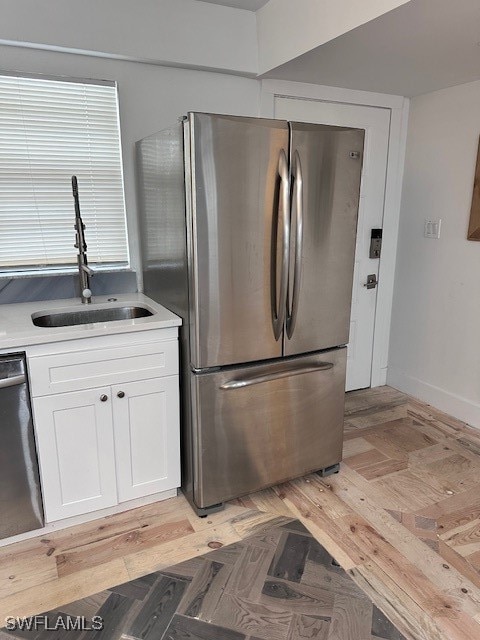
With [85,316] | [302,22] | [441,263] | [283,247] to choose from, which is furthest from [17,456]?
[441,263]

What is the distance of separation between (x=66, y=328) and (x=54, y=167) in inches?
37.3

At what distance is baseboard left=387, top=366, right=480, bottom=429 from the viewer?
2.95m

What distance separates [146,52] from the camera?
227 centimetres

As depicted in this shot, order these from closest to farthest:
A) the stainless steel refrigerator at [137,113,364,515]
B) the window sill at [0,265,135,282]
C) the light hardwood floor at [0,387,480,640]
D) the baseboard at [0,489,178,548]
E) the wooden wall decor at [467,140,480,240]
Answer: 1. the light hardwood floor at [0,387,480,640]
2. the stainless steel refrigerator at [137,113,364,515]
3. the baseboard at [0,489,178,548]
4. the window sill at [0,265,135,282]
5. the wooden wall decor at [467,140,480,240]

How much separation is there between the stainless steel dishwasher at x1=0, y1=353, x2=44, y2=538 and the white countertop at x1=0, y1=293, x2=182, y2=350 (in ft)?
0.28

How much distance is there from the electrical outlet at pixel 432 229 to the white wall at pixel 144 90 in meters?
1.44

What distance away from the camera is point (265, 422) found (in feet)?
6.88

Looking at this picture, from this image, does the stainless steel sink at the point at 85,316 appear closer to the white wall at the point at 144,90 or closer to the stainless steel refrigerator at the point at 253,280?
the stainless steel refrigerator at the point at 253,280

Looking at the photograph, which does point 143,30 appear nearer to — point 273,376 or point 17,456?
point 273,376

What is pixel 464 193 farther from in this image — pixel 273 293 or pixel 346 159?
pixel 273 293

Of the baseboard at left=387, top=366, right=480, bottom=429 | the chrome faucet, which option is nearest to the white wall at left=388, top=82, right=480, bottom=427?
the baseboard at left=387, top=366, right=480, bottom=429

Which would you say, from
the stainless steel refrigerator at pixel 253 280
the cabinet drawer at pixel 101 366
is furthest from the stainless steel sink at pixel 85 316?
the cabinet drawer at pixel 101 366

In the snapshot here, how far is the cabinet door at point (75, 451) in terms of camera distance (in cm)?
185

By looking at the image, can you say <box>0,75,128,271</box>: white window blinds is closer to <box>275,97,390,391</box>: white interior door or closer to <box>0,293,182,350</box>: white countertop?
<box>0,293,182,350</box>: white countertop
